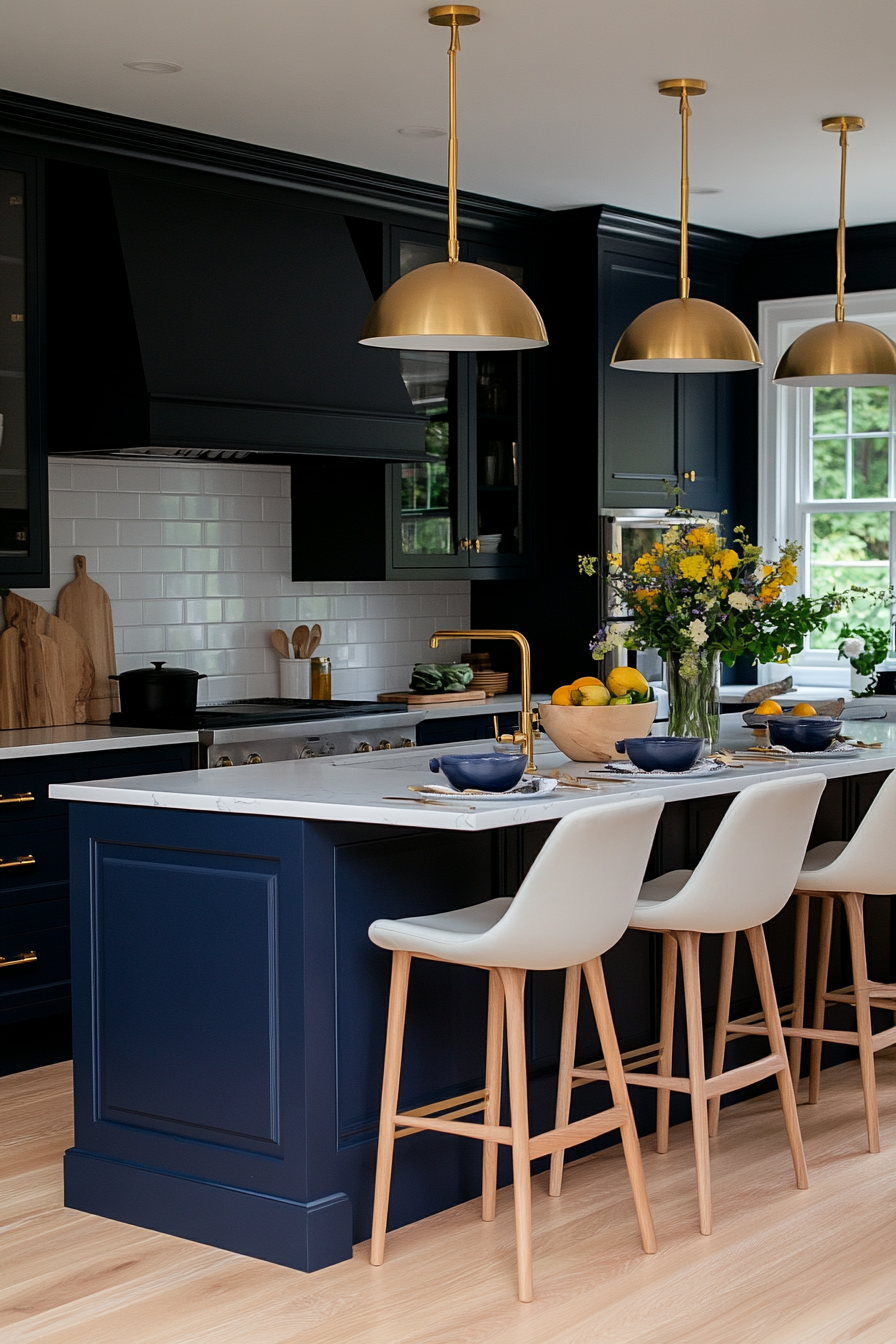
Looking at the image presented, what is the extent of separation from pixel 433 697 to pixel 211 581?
933mm

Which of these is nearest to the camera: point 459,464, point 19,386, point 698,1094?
point 698,1094

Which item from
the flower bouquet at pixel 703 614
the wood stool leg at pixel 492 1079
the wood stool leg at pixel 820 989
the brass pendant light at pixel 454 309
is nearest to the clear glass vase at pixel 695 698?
the flower bouquet at pixel 703 614

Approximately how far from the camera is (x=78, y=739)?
4910mm

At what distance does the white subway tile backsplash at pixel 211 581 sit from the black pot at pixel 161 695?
457 millimetres

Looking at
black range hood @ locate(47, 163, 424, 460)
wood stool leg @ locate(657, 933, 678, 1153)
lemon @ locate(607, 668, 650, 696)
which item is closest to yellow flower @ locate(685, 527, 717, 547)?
lemon @ locate(607, 668, 650, 696)

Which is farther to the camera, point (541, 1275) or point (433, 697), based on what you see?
point (433, 697)

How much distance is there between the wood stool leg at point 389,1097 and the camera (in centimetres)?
331

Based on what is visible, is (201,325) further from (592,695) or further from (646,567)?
(592,695)

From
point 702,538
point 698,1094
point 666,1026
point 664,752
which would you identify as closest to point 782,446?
point 702,538

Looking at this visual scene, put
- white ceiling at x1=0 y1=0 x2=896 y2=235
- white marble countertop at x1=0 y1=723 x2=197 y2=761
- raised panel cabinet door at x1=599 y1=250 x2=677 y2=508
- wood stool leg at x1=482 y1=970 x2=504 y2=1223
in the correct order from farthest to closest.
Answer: raised panel cabinet door at x1=599 y1=250 x2=677 y2=508 → white marble countertop at x1=0 y1=723 x2=197 y2=761 → white ceiling at x1=0 y1=0 x2=896 y2=235 → wood stool leg at x1=482 y1=970 x2=504 y2=1223

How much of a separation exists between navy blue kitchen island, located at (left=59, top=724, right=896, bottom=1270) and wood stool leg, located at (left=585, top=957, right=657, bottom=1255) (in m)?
0.34

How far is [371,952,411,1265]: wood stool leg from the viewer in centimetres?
331

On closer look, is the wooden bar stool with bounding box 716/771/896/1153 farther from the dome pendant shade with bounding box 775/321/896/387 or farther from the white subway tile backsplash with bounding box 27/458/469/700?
the white subway tile backsplash with bounding box 27/458/469/700

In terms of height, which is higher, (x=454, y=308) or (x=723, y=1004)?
(x=454, y=308)
